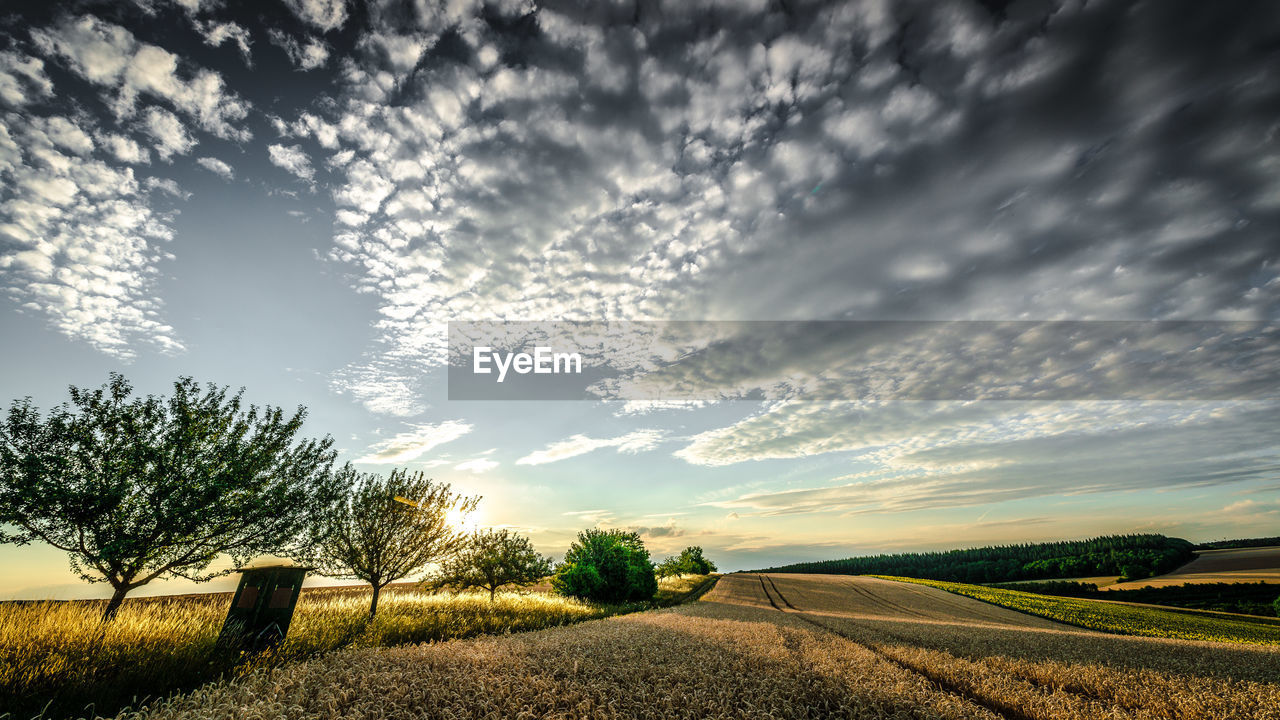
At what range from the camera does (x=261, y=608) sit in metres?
9.22

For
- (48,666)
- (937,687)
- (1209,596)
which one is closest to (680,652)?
(937,687)

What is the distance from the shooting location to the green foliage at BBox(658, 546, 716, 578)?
73106mm

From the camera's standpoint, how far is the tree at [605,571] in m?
30.0

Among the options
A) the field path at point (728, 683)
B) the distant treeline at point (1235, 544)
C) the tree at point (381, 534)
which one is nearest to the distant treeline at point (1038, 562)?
the distant treeline at point (1235, 544)

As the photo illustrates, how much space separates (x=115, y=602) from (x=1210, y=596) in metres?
87.3

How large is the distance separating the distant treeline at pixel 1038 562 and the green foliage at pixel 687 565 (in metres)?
53.5

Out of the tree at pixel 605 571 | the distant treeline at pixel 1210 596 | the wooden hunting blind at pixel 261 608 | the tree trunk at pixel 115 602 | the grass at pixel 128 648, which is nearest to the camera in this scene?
the grass at pixel 128 648

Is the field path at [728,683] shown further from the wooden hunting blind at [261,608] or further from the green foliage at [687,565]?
the green foliage at [687,565]

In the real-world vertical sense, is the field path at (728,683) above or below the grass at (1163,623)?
above

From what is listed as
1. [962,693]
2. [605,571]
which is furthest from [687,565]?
[962,693]

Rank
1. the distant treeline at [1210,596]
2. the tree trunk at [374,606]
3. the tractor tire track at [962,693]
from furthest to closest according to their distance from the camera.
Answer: the distant treeline at [1210,596], the tree trunk at [374,606], the tractor tire track at [962,693]

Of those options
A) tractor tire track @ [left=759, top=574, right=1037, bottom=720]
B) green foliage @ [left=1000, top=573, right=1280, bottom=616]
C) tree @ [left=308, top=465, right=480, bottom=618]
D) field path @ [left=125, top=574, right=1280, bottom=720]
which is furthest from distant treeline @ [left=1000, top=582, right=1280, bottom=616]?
tree @ [left=308, top=465, right=480, bottom=618]

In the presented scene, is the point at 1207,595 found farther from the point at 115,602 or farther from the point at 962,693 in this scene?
the point at 115,602

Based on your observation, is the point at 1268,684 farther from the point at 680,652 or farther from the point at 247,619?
the point at 247,619
